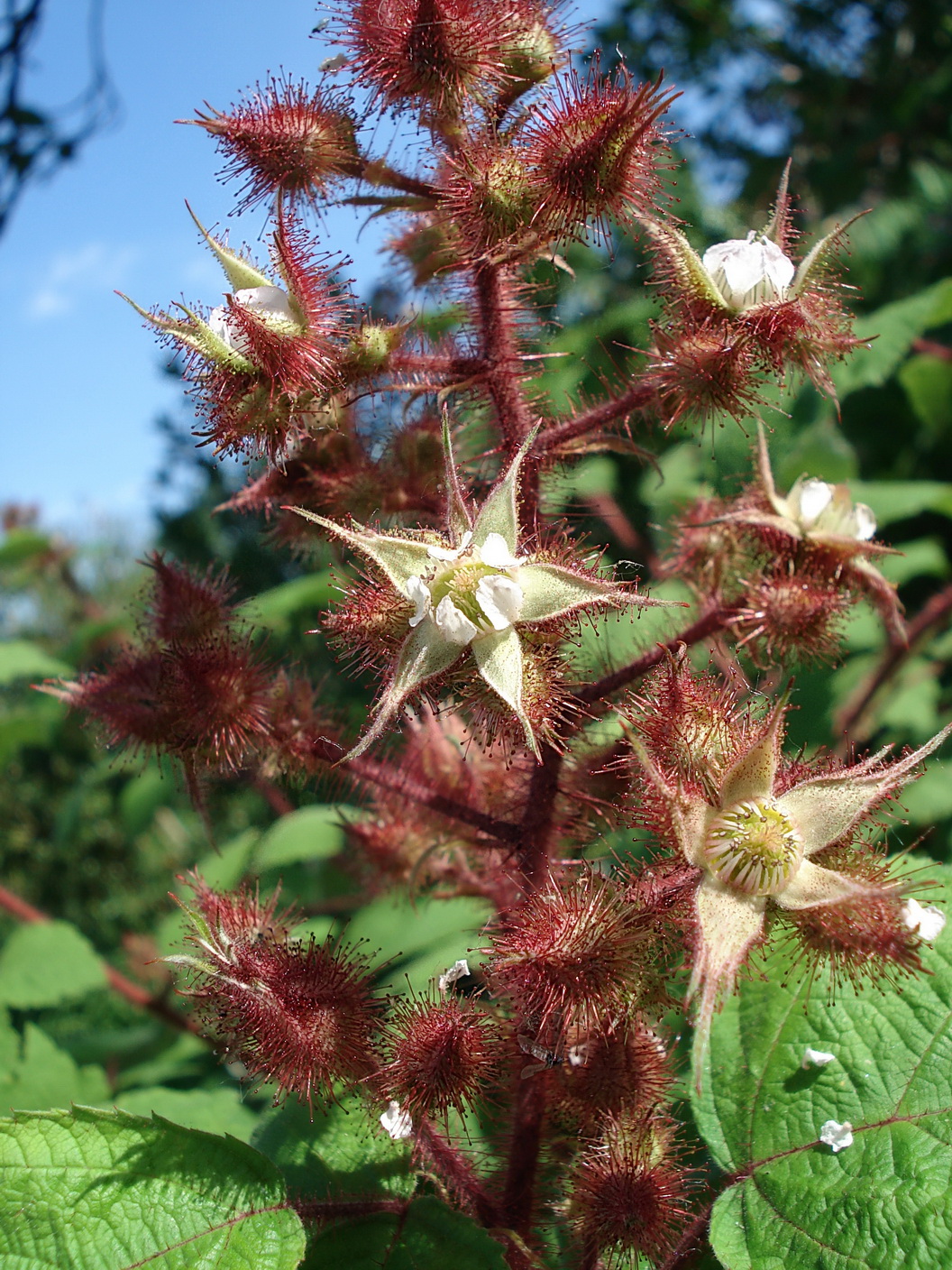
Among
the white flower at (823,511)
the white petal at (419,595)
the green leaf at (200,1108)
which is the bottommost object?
the green leaf at (200,1108)

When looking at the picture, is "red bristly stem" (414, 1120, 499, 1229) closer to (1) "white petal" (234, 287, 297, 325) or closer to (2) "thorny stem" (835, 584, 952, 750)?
(1) "white petal" (234, 287, 297, 325)

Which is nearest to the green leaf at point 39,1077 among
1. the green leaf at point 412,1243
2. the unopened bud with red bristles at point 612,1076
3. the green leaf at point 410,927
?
the green leaf at point 410,927

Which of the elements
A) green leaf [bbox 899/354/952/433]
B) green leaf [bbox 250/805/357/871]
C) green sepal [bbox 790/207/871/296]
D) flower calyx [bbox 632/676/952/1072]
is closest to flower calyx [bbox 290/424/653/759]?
flower calyx [bbox 632/676/952/1072]

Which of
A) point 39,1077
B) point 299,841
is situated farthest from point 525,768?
point 39,1077

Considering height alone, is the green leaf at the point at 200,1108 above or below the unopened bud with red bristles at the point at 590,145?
below

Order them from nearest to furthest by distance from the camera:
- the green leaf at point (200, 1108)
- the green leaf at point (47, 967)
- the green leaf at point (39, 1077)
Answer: the green leaf at point (200, 1108) → the green leaf at point (39, 1077) → the green leaf at point (47, 967)

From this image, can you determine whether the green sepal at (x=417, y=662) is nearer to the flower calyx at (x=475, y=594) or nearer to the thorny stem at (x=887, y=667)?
the flower calyx at (x=475, y=594)

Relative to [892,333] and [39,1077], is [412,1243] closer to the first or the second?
[39,1077]

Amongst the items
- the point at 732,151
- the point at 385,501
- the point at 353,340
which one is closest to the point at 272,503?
the point at 385,501
